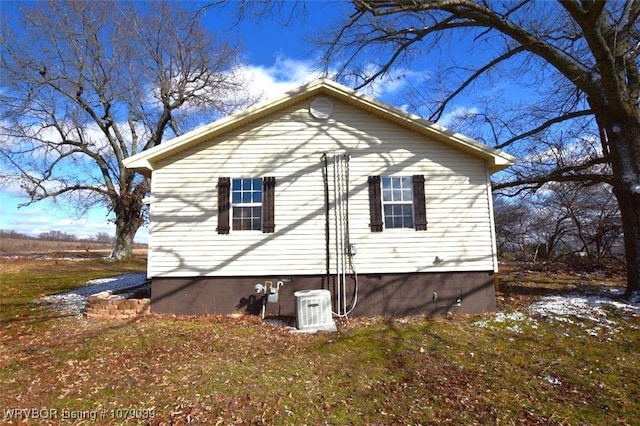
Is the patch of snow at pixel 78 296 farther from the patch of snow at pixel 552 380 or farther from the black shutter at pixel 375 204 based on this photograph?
the patch of snow at pixel 552 380

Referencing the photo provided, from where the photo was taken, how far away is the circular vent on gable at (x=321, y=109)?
897 centimetres

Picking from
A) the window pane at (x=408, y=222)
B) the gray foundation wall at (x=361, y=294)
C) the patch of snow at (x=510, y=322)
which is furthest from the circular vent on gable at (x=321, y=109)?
the patch of snow at (x=510, y=322)

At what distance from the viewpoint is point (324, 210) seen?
8.69 m

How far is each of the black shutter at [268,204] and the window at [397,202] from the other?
8.38 feet

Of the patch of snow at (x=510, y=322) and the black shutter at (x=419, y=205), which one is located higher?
the black shutter at (x=419, y=205)

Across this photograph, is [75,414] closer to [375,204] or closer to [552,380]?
[552,380]

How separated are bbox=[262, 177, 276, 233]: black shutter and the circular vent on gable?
1.84 meters

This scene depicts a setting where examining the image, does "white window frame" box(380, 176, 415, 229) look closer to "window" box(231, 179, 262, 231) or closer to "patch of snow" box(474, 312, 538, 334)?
"patch of snow" box(474, 312, 538, 334)

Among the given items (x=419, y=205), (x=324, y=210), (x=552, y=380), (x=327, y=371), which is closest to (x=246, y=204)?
(x=324, y=210)

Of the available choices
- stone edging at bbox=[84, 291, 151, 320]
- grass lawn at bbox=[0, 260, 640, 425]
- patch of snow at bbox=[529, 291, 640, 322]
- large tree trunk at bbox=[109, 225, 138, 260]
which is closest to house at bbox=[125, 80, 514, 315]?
stone edging at bbox=[84, 291, 151, 320]

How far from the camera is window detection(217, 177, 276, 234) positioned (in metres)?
→ 8.54

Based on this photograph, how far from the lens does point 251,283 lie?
8.47 meters

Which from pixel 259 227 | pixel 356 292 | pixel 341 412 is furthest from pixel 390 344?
pixel 259 227

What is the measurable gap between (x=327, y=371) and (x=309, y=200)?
4105 millimetres
